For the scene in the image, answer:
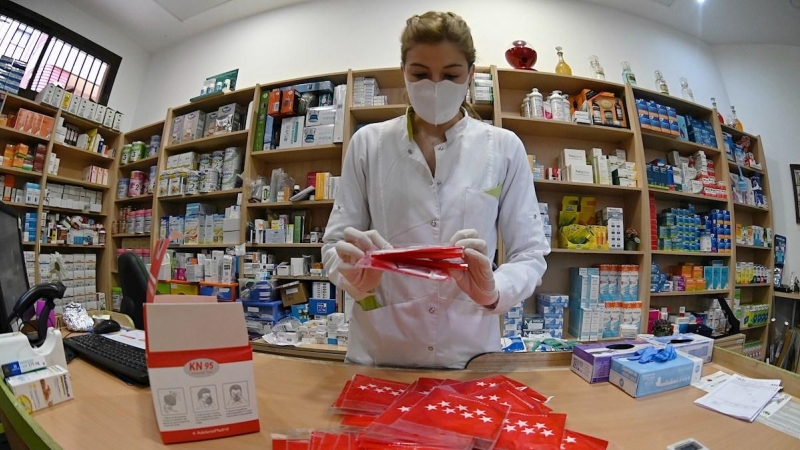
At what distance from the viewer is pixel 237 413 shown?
0.45m

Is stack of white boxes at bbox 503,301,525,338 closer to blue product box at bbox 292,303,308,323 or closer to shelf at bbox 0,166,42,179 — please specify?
blue product box at bbox 292,303,308,323

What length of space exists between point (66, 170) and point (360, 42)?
3105mm

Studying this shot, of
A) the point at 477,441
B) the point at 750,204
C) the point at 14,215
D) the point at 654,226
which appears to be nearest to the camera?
the point at 477,441

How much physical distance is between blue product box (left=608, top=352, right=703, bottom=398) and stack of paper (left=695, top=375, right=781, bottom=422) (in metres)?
0.05

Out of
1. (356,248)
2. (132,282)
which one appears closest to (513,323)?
(356,248)

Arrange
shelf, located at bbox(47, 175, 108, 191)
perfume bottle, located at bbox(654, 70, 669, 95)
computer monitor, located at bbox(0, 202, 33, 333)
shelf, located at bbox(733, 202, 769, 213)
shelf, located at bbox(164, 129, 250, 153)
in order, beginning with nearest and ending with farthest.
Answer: computer monitor, located at bbox(0, 202, 33, 333) < shelf, located at bbox(733, 202, 769, 213) < perfume bottle, located at bbox(654, 70, 669, 95) < shelf, located at bbox(164, 129, 250, 153) < shelf, located at bbox(47, 175, 108, 191)

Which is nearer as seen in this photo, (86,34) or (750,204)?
(750,204)

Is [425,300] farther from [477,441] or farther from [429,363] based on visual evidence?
[477,441]

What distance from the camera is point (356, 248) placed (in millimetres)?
599

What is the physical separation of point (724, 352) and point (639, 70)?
2.20 meters

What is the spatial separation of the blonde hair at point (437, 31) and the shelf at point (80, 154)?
3472mm

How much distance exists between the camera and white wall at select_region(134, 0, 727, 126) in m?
2.11


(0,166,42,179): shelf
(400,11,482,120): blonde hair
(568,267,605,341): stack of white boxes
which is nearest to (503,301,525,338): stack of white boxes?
(568,267,605,341): stack of white boxes

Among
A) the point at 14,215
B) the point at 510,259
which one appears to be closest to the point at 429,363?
the point at 510,259
